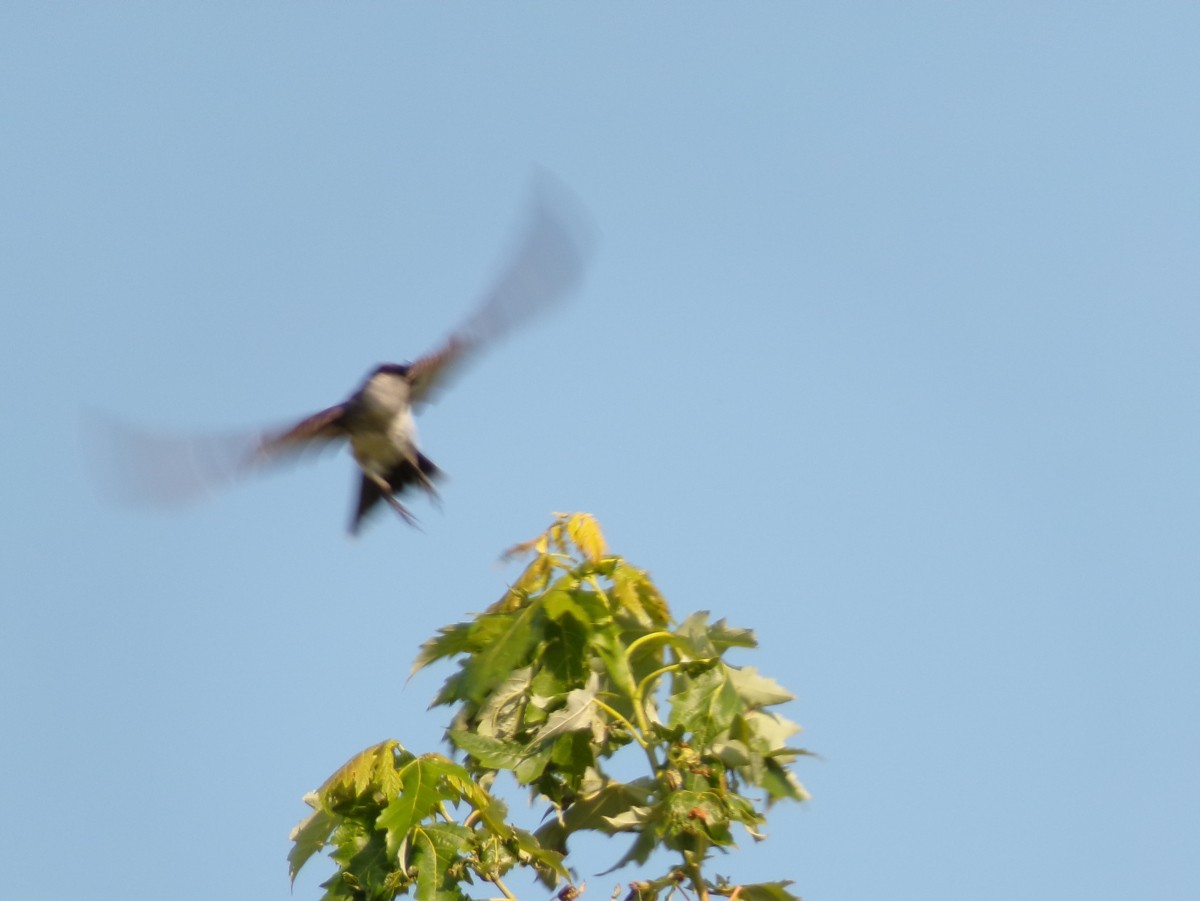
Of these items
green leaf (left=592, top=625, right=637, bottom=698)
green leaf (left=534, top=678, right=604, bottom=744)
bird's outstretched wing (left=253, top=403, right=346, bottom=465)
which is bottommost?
green leaf (left=534, top=678, right=604, bottom=744)

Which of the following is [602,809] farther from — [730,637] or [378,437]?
[378,437]

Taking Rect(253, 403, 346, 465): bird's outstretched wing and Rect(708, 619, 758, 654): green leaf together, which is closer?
Rect(708, 619, 758, 654): green leaf

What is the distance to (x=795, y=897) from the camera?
4238 mm

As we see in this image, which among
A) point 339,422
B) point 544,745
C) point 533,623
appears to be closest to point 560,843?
point 544,745

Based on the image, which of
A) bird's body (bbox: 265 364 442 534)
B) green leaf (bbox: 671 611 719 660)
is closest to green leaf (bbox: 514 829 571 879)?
green leaf (bbox: 671 611 719 660)

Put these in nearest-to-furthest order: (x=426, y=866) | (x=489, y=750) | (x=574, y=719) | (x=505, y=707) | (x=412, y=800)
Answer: (x=426, y=866) → (x=412, y=800) → (x=574, y=719) → (x=489, y=750) → (x=505, y=707)

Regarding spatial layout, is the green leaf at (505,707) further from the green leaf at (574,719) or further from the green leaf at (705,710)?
the green leaf at (705,710)

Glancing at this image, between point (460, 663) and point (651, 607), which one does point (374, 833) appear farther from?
point (651, 607)

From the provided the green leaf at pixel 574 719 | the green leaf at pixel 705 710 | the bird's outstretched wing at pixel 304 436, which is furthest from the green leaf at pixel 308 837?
the bird's outstretched wing at pixel 304 436

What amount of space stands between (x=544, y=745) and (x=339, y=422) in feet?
11.7

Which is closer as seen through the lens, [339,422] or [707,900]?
[707,900]

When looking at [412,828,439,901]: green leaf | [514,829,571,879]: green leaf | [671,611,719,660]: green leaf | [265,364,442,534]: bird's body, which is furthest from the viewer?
[265,364,442,534]: bird's body

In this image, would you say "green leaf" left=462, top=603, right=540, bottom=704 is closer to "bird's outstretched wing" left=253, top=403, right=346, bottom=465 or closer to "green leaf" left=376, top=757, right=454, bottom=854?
"green leaf" left=376, top=757, right=454, bottom=854

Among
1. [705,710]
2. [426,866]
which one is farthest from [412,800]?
[705,710]
